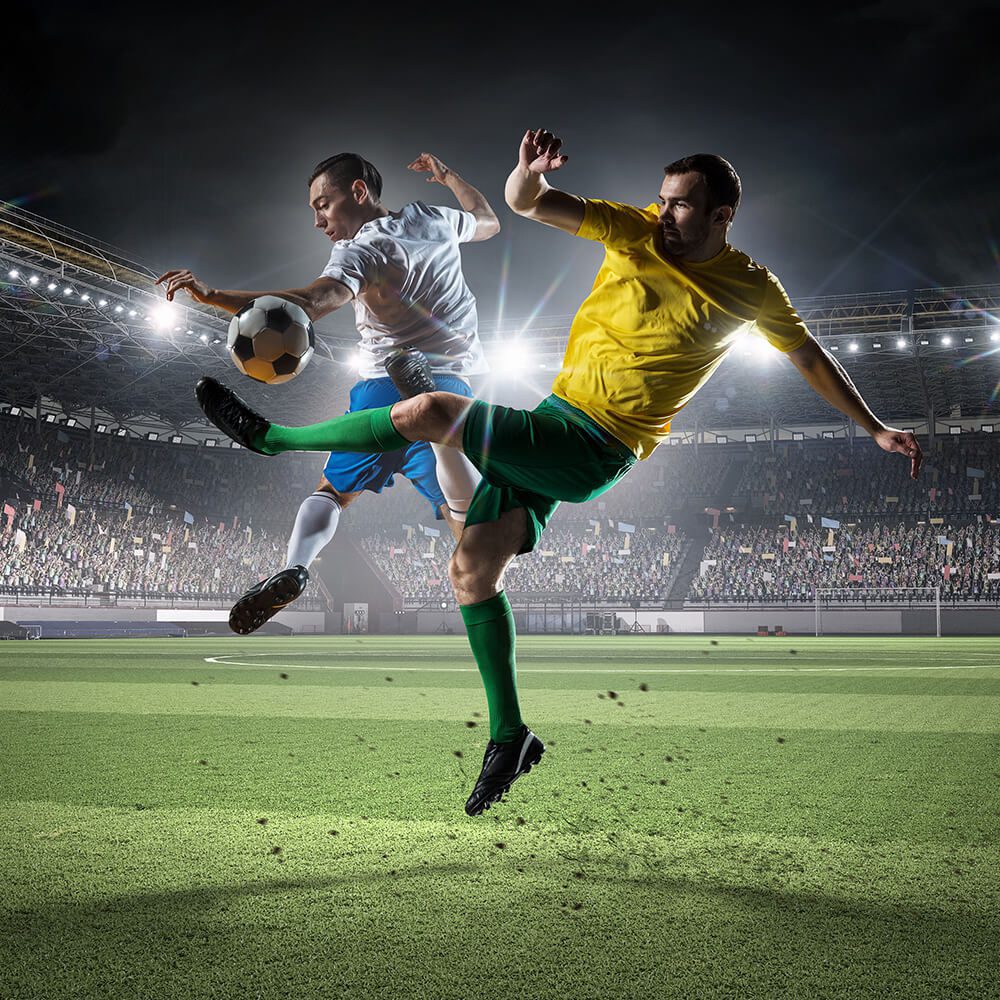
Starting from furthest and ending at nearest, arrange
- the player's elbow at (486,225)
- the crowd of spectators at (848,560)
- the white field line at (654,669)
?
the crowd of spectators at (848,560), the white field line at (654,669), the player's elbow at (486,225)

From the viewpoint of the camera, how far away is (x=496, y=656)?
3891 mm

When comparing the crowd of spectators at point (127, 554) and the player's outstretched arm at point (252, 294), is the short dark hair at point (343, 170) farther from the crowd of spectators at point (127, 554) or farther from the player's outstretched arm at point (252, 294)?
the crowd of spectators at point (127, 554)

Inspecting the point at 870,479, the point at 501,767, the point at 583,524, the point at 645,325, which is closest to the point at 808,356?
the point at 645,325

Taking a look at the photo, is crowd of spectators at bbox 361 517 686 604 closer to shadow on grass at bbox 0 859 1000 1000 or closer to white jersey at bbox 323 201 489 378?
white jersey at bbox 323 201 489 378

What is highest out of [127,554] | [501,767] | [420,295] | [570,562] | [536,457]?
[420,295]

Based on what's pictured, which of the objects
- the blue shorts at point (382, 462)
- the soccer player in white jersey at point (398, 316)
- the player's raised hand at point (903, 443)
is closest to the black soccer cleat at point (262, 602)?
the soccer player in white jersey at point (398, 316)

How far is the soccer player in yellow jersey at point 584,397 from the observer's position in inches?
146

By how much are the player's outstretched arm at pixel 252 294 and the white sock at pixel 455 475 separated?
98 centimetres

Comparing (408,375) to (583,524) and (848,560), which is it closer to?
(848,560)

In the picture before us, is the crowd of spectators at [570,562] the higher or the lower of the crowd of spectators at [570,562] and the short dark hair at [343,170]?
the lower

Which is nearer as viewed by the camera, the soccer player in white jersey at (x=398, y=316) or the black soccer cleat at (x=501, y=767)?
the black soccer cleat at (x=501, y=767)

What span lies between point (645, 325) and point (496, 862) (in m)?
2.04

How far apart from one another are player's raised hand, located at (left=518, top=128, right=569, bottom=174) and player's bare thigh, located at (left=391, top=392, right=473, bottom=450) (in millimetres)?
886

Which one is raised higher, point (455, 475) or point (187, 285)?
point (187, 285)
